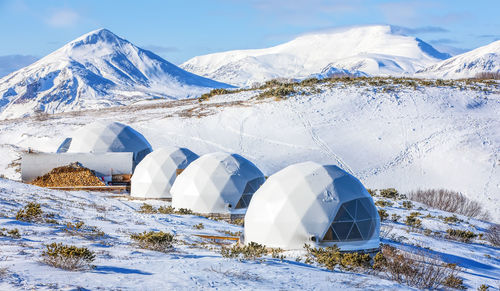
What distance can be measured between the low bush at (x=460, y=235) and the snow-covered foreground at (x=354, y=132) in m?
9.24

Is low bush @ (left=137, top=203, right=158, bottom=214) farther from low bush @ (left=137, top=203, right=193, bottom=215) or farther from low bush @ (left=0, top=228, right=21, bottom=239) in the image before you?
low bush @ (left=0, top=228, right=21, bottom=239)

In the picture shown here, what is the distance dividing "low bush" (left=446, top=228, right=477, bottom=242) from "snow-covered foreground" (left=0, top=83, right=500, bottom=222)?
30.3ft

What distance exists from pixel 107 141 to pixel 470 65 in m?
171

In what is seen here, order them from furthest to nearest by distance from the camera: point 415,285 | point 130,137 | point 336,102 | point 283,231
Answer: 1. point 336,102
2. point 130,137
3. point 283,231
4. point 415,285

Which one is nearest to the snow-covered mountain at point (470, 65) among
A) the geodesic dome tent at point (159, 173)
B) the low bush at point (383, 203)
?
the low bush at point (383, 203)

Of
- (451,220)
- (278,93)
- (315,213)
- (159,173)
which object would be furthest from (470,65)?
(315,213)

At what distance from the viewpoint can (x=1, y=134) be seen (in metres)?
56.2

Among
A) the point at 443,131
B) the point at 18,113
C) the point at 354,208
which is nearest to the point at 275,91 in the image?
the point at 443,131

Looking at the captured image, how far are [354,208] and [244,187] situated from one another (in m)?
8.77

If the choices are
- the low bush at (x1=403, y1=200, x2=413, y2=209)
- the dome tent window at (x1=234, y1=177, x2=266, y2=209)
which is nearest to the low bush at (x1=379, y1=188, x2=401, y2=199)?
the low bush at (x1=403, y1=200, x2=413, y2=209)

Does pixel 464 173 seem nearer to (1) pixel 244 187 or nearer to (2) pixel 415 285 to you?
(1) pixel 244 187

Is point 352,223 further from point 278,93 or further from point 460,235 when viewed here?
point 278,93

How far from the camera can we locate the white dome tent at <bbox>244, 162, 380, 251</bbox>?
14641 millimetres

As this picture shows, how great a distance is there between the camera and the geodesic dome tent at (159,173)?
27.9m
